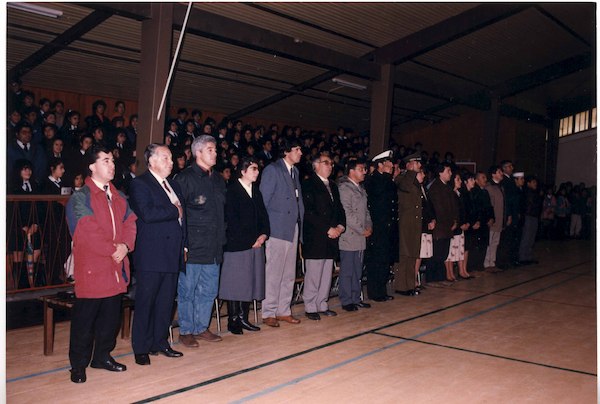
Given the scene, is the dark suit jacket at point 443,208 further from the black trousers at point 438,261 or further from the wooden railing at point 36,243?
the wooden railing at point 36,243

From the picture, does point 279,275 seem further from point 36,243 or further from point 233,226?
point 36,243

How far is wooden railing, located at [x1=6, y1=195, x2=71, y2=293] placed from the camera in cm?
521

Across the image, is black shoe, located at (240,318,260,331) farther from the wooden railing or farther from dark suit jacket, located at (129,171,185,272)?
the wooden railing

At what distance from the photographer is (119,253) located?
135 inches

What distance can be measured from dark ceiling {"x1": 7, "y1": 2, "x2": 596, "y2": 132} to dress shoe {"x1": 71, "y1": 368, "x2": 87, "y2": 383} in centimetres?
408

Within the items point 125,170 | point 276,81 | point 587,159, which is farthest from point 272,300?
point 587,159

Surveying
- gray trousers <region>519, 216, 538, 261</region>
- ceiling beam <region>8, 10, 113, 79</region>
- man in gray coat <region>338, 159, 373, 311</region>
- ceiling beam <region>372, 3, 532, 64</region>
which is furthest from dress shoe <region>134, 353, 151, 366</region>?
ceiling beam <region>372, 3, 532, 64</region>

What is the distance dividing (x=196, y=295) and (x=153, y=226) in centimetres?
78

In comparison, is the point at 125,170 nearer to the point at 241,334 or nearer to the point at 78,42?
the point at 78,42

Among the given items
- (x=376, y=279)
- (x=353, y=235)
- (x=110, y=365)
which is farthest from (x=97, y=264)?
(x=376, y=279)

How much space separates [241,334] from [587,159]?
1796cm

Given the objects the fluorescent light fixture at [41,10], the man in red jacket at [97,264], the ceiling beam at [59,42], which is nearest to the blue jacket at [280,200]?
the man in red jacket at [97,264]

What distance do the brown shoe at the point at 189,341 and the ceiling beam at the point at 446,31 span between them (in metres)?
7.30

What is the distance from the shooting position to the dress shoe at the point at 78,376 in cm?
331
